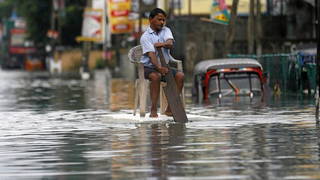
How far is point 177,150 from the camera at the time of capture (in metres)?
13.0

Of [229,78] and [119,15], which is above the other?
[119,15]

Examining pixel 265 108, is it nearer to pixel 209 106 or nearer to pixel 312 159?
pixel 209 106

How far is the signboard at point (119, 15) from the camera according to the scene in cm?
6862

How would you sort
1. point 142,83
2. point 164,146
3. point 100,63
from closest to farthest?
1. point 164,146
2. point 142,83
3. point 100,63

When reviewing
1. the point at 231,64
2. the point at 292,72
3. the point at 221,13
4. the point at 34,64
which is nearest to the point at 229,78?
the point at 231,64

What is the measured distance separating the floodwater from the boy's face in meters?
1.61

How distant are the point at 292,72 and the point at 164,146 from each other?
56.3 feet

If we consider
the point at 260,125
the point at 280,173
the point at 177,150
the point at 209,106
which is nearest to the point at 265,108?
the point at 209,106

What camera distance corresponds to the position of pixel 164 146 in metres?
13.7

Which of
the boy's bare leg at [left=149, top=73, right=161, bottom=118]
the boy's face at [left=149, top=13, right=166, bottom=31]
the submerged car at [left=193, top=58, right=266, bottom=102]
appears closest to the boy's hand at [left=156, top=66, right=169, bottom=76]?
the boy's bare leg at [left=149, top=73, right=161, bottom=118]

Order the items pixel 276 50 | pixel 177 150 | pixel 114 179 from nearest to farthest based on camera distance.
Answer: pixel 114 179 → pixel 177 150 → pixel 276 50

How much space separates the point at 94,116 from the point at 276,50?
22390 mm

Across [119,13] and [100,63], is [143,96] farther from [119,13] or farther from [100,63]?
[100,63]

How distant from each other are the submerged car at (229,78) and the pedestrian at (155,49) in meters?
8.69
